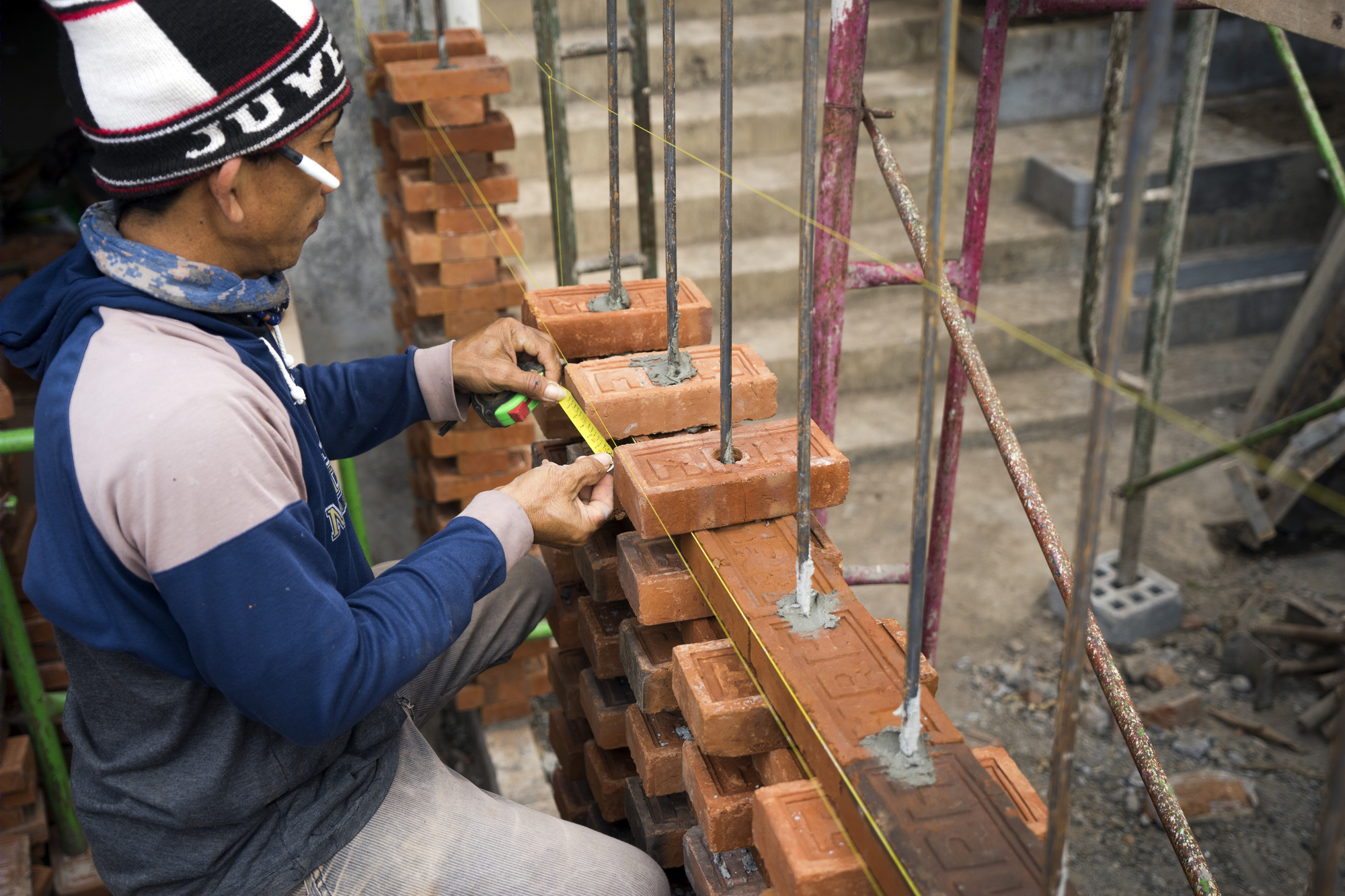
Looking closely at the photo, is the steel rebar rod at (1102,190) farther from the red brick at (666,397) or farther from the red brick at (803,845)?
the red brick at (803,845)

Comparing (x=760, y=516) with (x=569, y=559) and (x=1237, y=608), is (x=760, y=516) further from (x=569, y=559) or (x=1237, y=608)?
(x=1237, y=608)

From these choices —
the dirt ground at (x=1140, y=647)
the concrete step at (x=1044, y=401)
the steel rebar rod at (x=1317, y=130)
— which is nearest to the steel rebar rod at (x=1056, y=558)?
the dirt ground at (x=1140, y=647)

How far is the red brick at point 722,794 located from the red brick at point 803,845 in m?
0.10

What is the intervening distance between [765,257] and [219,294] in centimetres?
464

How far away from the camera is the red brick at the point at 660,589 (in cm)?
191

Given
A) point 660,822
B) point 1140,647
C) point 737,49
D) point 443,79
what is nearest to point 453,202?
point 443,79

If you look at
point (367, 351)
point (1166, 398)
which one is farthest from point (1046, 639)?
point (367, 351)

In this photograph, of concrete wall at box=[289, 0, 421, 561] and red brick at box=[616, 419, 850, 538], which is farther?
concrete wall at box=[289, 0, 421, 561]

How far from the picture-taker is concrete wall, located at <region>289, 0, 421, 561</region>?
13.5 ft

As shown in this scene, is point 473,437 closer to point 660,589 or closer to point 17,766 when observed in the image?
point 17,766

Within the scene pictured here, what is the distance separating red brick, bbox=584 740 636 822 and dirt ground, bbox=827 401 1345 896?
2023mm

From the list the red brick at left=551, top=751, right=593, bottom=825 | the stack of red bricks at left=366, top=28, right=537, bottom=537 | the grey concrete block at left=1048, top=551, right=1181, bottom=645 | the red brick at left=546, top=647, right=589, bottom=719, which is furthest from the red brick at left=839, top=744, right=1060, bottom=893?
the grey concrete block at left=1048, top=551, right=1181, bottom=645

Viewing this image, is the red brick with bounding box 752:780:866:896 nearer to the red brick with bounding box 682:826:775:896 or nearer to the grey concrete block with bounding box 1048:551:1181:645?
the red brick with bounding box 682:826:775:896

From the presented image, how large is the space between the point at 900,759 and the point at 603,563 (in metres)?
0.88
